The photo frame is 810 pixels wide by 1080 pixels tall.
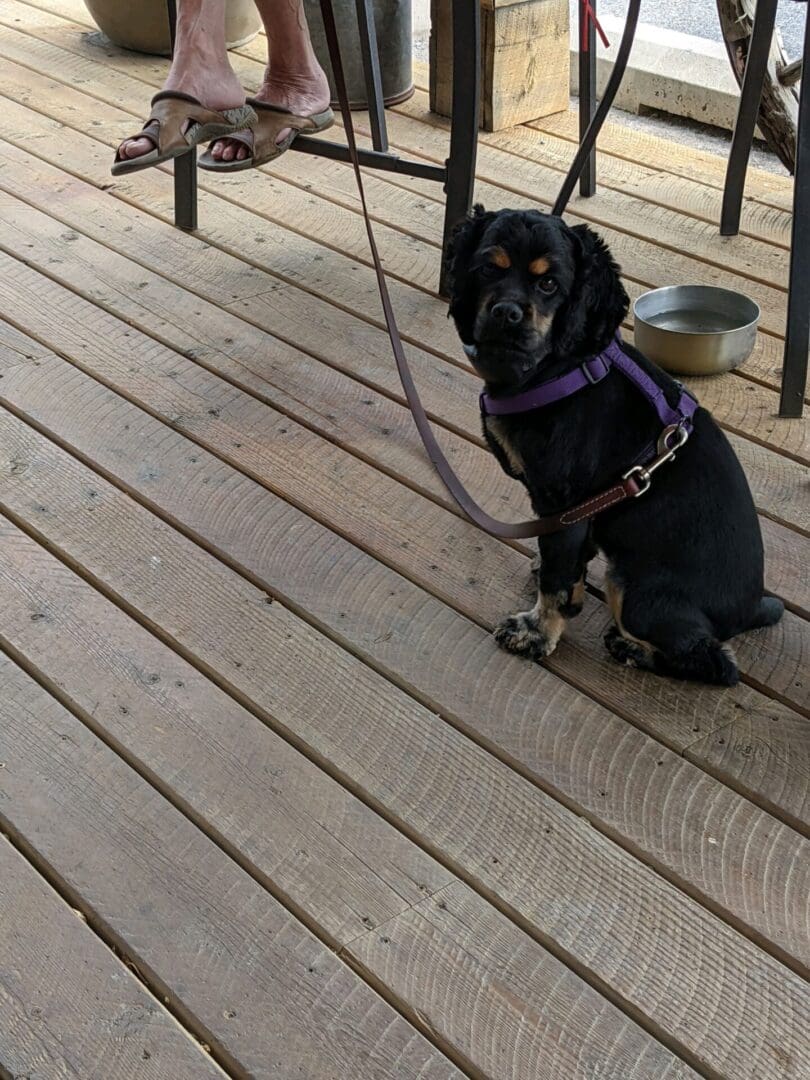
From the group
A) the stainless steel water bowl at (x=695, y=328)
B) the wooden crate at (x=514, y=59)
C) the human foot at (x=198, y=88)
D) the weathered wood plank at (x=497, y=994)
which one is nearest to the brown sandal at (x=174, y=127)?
the human foot at (x=198, y=88)

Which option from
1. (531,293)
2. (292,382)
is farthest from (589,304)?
(292,382)

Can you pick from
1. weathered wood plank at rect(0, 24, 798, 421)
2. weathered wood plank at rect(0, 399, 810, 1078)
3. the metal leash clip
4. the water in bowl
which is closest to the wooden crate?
weathered wood plank at rect(0, 24, 798, 421)

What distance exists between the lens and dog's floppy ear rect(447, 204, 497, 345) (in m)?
2.00

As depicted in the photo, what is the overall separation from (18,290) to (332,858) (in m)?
2.14

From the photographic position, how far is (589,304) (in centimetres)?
196

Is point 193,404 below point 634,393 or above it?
below

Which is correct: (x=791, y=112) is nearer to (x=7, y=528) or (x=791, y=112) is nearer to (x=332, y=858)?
(x=7, y=528)

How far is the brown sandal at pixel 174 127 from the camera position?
9.62 feet

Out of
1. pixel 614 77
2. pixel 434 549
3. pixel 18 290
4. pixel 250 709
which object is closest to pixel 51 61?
pixel 18 290

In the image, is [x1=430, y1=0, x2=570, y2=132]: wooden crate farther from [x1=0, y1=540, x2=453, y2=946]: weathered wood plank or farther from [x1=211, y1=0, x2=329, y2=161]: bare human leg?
[x1=0, y1=540, x2=453, y2=946]: weathered wood plank

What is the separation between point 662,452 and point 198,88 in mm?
1666

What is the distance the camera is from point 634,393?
79.4 inches

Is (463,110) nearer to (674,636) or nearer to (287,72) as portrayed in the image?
(287,72)

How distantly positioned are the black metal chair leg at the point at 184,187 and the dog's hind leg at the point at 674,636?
209 centimetres
